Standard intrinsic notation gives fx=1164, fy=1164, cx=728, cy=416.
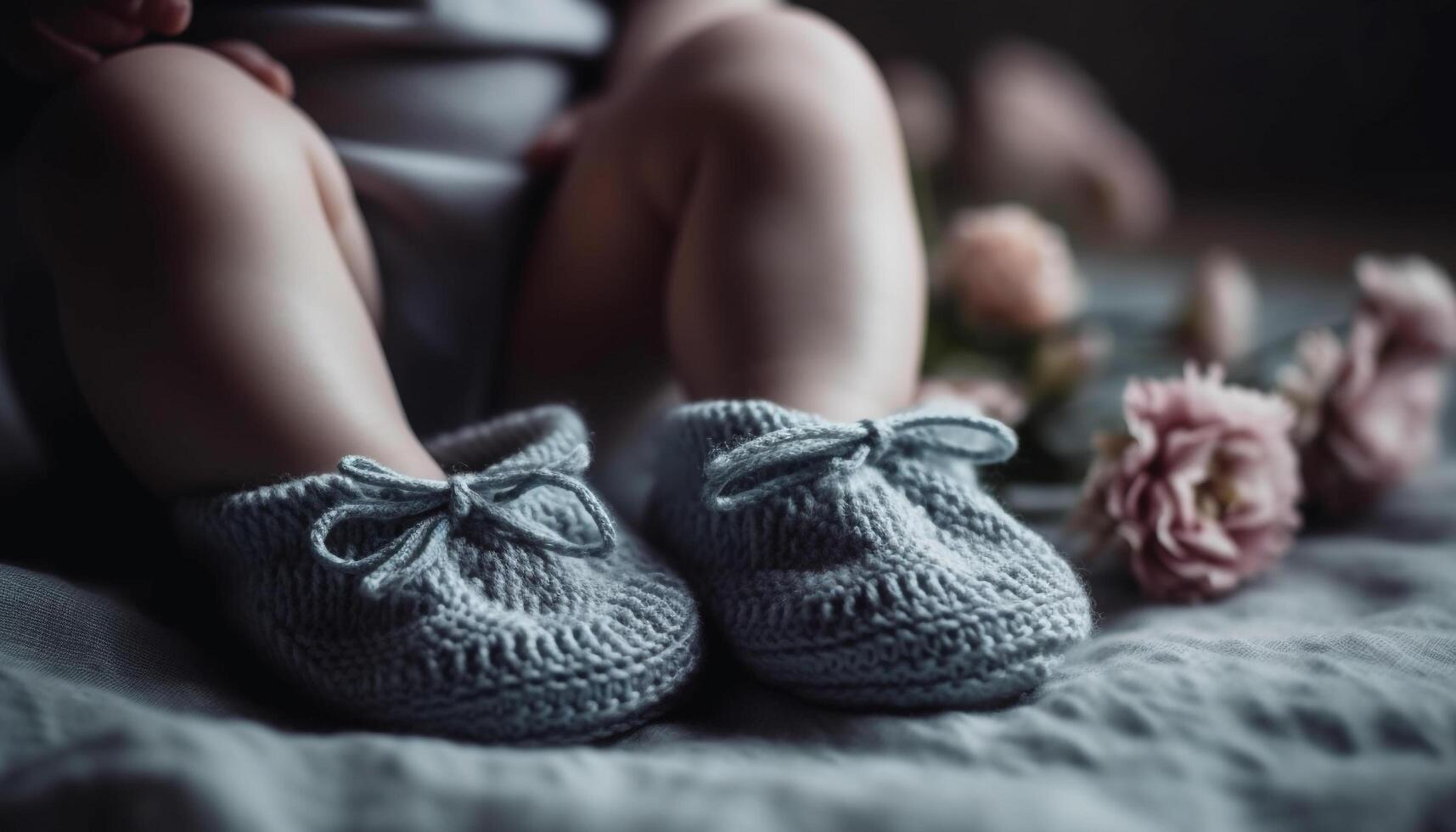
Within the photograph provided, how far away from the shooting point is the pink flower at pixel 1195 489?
633mm

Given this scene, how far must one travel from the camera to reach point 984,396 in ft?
2.67

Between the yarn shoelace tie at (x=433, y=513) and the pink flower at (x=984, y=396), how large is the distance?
0.96 ft

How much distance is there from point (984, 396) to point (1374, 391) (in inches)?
10.3

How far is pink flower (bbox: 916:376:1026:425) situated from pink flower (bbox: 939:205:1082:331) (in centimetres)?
9

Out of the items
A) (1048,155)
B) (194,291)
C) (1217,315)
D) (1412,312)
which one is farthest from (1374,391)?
(194,291)

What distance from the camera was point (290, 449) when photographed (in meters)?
0.51

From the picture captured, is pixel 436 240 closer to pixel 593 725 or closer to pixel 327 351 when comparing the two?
pixel 327 351

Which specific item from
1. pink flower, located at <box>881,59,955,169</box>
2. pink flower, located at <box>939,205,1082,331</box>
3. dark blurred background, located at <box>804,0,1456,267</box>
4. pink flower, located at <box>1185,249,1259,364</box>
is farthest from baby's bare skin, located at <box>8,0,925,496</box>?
dark blurred background, located at <box>804,0,1456,267</box>

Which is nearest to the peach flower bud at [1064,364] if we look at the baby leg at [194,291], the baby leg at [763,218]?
the baby leg at [763,218]

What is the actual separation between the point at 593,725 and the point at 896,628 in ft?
0.43

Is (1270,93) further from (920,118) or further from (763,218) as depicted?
(763,218)

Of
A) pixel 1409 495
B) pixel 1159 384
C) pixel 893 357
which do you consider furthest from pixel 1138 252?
pixel 893 357

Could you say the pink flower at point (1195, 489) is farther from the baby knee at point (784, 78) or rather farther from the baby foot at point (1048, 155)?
the baby foot at point (1048, 155)

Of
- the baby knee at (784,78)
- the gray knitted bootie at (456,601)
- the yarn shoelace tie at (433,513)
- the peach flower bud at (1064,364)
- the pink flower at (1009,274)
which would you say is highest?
the baby knee at (784,78)
